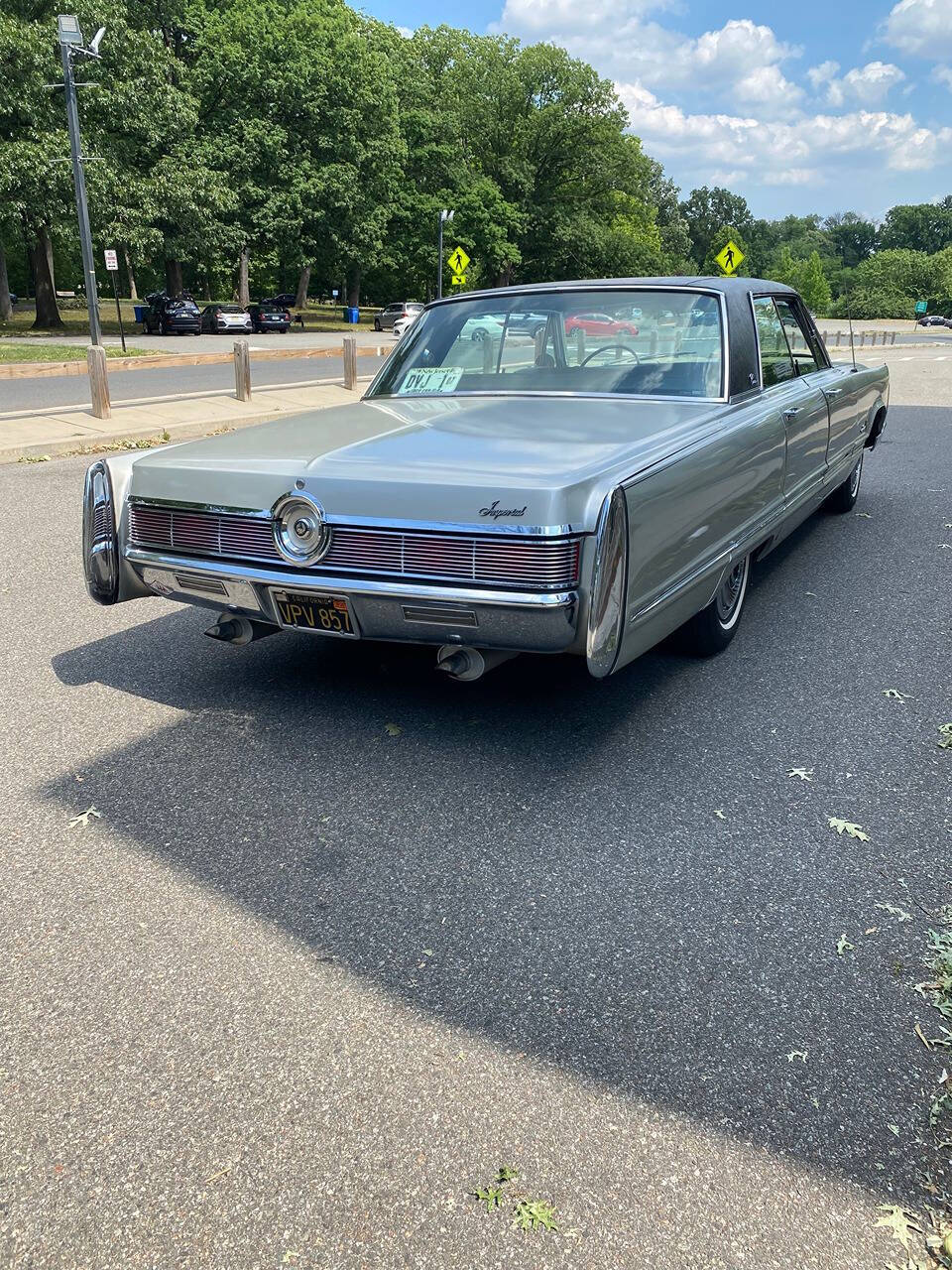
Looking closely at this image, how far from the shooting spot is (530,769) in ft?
11.6

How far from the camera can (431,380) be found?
16.0 ft

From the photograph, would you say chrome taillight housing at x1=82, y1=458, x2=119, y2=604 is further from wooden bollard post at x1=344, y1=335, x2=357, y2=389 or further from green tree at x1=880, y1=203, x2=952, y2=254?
green tree at x1=880, y1=203, x2=952, y2=254

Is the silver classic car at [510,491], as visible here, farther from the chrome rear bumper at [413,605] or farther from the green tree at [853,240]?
the green tree at [853,240]

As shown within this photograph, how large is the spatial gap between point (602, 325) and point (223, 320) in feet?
115

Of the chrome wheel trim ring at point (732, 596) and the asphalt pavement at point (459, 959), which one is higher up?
the chrome wheel trim ring at point (732, 596)

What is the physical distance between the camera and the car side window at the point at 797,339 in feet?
18.4

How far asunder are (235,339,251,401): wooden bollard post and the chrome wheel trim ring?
37.8 ft

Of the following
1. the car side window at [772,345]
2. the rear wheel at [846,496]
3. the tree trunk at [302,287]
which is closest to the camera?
the car side window at [772,345]

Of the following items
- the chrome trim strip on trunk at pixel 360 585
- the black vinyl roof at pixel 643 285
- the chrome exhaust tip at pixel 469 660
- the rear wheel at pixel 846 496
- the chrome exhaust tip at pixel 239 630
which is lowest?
the rear wheel at pixel 846 496

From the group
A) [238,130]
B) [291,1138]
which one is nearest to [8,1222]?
[291,1138]

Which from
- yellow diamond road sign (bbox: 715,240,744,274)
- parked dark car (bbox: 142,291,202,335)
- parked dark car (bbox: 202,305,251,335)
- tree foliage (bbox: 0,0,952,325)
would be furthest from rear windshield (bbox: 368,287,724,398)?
parked dark car (bbox: 202,305,251,335)

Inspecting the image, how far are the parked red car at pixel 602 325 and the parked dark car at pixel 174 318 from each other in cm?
3301

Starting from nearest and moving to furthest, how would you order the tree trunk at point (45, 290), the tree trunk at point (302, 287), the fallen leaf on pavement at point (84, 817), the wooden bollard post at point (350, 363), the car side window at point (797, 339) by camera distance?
the fallen leaf on pavement at point (84, 817), the car side window at point (797, 339), the wooden bollard post at point (350, 363), the tree trunk at point (45, 290), the tree trunk at point (302, 287)

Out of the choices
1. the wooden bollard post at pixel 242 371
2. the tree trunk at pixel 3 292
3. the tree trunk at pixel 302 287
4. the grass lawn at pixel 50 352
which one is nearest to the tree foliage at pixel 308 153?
the tree trunk at pixel 3 292
